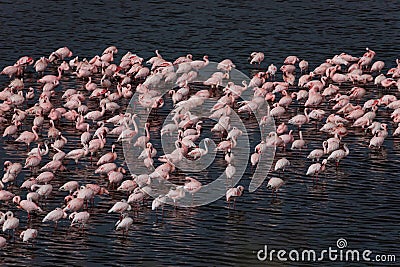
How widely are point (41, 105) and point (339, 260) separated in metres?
12.6

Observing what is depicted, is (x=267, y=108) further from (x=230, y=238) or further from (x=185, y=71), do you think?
(x=230, y=238)

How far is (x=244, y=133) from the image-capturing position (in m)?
33.2

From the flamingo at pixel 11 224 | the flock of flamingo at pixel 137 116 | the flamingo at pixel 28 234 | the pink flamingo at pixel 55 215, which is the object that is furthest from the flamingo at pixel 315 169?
the flamingo at pixel 11 224

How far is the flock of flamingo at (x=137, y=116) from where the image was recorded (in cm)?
2777

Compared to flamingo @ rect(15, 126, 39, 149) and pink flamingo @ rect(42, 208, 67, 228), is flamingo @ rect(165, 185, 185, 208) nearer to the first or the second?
pink flamingo @ rect(42, 208, 67, 228)

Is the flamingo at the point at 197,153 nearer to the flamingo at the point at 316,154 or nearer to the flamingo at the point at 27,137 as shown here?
the flamingo at the point at 316,154

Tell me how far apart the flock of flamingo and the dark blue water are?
0.37 meters

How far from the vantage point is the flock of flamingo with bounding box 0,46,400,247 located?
27.8 metres

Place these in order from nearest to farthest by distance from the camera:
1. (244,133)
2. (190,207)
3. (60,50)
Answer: (190,207)
(244,133)
(60,50)

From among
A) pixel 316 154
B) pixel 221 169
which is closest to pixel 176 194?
pixel 221 169

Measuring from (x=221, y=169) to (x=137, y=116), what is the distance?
520 centimetres

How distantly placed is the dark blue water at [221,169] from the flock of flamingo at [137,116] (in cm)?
37

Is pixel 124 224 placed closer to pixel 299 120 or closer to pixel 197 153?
pixel 197 153

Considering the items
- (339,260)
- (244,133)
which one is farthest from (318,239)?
(244,133)
